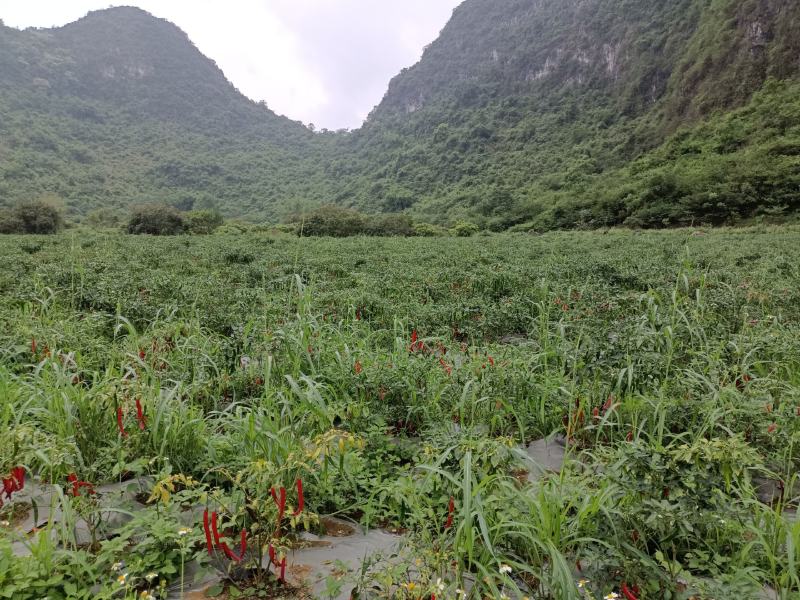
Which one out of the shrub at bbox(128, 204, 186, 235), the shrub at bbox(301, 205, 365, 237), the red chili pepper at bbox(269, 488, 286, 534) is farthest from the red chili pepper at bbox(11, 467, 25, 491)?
the shrub at bbox(128, 204, 186, 235)

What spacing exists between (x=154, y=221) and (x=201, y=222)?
153 inches

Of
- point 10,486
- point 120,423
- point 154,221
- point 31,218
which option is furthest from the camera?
point 154,221

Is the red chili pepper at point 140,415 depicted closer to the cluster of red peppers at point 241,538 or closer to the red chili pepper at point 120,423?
the red chili pepper at point 120,423

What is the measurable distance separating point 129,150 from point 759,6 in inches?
4507

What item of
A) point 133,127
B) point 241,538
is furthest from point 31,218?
point 133,127

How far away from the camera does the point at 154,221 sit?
32.2m

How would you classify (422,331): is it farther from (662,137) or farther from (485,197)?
(662,137)

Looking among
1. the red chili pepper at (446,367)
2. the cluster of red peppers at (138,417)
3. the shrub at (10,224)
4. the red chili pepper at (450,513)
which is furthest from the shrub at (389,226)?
the red chili pepper at (450,513)

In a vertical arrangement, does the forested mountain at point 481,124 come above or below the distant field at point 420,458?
above

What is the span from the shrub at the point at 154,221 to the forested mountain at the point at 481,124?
10.1 meters

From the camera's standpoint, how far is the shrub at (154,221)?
31922 mm

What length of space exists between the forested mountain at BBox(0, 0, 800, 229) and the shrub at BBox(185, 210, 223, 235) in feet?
28.1

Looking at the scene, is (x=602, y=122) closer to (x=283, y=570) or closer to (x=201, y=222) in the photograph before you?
(x=201, y=222)

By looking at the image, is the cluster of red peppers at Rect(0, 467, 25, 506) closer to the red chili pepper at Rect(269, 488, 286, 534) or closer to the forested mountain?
the red chili pepper at Rect(269, 488, 286, 534)
